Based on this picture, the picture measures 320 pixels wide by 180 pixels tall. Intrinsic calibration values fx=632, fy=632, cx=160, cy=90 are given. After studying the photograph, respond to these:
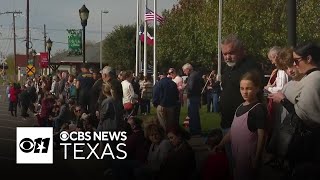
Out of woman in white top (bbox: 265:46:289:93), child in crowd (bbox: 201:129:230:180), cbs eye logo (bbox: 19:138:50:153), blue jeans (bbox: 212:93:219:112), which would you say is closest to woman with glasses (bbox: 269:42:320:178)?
child in crowd (bbox: 201:129:230:180)

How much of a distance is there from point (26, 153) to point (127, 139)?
1.94m

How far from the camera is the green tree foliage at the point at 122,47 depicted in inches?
3177

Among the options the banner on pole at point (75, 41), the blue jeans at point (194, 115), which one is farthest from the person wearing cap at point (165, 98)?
the banner on pole at point (75, 41)

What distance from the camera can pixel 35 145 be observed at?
949 centimetres

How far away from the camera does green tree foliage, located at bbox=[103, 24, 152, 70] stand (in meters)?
80.7

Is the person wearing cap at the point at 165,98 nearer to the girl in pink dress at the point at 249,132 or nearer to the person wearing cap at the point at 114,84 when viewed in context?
the person wearing cap at the point at 114,84

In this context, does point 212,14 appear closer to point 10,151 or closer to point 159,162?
point 10,151

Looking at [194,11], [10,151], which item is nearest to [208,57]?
[194,11]

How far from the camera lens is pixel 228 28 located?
164 feet

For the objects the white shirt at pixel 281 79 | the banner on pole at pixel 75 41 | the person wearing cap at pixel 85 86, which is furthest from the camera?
the banner on pole at pixel 75 41

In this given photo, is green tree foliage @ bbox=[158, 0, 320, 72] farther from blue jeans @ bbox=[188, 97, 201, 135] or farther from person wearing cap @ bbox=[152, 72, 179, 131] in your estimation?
person wearing cap @ bbox=[152, 72, 179, 131]

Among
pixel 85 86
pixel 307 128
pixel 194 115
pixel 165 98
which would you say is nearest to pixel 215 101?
pixel 194 115

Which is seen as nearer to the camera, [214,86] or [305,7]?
[214,86]

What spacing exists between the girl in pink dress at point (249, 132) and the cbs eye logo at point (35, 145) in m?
4.41
